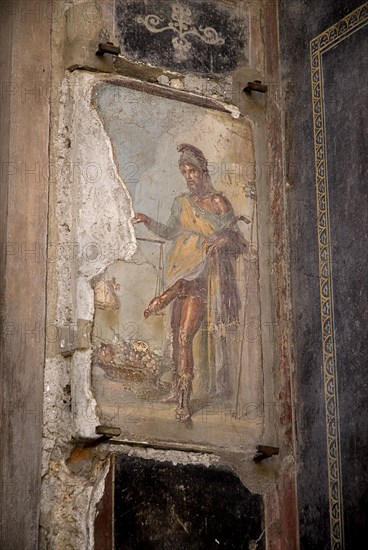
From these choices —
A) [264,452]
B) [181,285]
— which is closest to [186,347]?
[181,285]

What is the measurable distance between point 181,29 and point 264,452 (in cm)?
253

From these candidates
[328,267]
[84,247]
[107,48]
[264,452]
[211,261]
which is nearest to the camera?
[84,247]

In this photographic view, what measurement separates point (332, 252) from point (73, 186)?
145 cm

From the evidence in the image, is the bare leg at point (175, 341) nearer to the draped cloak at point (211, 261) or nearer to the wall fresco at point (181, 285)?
the wall fresco at point (181, 285)

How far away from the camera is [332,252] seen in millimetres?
7203

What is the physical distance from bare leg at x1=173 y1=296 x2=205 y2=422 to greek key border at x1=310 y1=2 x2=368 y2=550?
0.69 m

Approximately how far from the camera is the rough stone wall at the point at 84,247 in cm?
663

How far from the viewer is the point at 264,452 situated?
711 centimetres

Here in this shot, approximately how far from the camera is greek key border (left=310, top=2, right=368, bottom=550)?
6898mm

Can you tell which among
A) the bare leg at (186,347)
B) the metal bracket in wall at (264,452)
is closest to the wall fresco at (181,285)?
the bare leg at (186,347)

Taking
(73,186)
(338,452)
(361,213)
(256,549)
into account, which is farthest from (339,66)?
(256,549)

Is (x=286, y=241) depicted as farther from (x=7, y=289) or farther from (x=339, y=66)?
(x=7, y=289)

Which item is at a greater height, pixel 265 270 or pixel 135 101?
pixel 135 101

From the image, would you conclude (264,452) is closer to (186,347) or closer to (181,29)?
(186,347)
